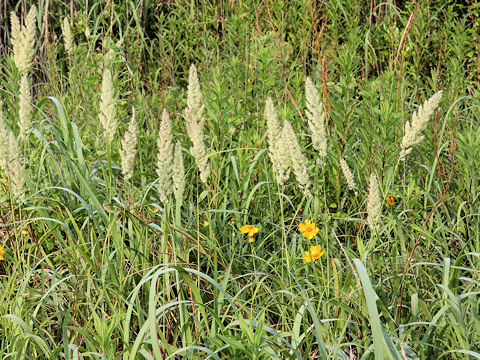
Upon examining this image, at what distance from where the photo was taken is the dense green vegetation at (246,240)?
158 centimetres

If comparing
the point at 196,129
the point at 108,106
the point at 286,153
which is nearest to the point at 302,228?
the point at 286,153

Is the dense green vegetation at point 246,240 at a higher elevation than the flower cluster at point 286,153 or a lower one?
lower

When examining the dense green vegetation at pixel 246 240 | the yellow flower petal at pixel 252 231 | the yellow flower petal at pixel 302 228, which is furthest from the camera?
the yellow flower petal at pixel 252 231

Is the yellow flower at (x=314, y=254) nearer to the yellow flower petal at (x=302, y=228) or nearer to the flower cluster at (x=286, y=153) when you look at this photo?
the yellow flower petal at (x=302, y=228)

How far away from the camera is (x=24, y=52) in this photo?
210 centimetres

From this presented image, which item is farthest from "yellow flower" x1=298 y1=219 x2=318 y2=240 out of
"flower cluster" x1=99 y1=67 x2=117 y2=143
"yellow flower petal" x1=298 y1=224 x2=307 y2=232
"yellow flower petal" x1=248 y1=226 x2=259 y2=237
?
"flower cluster" x1=99 y1=67 x2=117 y2=143

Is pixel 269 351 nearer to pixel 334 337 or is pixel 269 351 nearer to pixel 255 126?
pixel 334 337

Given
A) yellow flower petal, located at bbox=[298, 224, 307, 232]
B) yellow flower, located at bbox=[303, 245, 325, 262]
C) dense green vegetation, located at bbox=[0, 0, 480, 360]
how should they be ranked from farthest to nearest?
yellow flower petal, located at bbox=[298, 224, 307, 232], yellow flower, located at bbox=[303, 245, 325, 262], dense green vegetation, located at bbox=[0, 0, 480, 360]

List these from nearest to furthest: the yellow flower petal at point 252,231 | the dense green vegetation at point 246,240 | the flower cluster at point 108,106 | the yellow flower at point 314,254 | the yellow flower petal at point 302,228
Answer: the dense green vegetation at point 246,240
the flower cluster at point 108,106
the yellow flower at point 314,254
the yellow flower petal at point 302,228
the yellow flower petal at point 252,231

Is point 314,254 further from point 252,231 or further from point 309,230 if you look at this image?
point 252,231

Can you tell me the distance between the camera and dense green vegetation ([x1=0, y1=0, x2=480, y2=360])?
5.17 ft

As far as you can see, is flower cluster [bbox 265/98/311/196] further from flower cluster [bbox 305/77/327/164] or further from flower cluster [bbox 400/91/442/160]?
flower cluster [bbox 400/91/442/160]

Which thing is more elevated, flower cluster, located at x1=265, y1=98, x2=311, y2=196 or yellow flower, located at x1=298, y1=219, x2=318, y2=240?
flower cluster, located at x1=265, y1=98, x2=311, y2=196

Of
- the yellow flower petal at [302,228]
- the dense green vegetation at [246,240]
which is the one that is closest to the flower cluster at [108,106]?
the dense green vegetation at [246,240]
